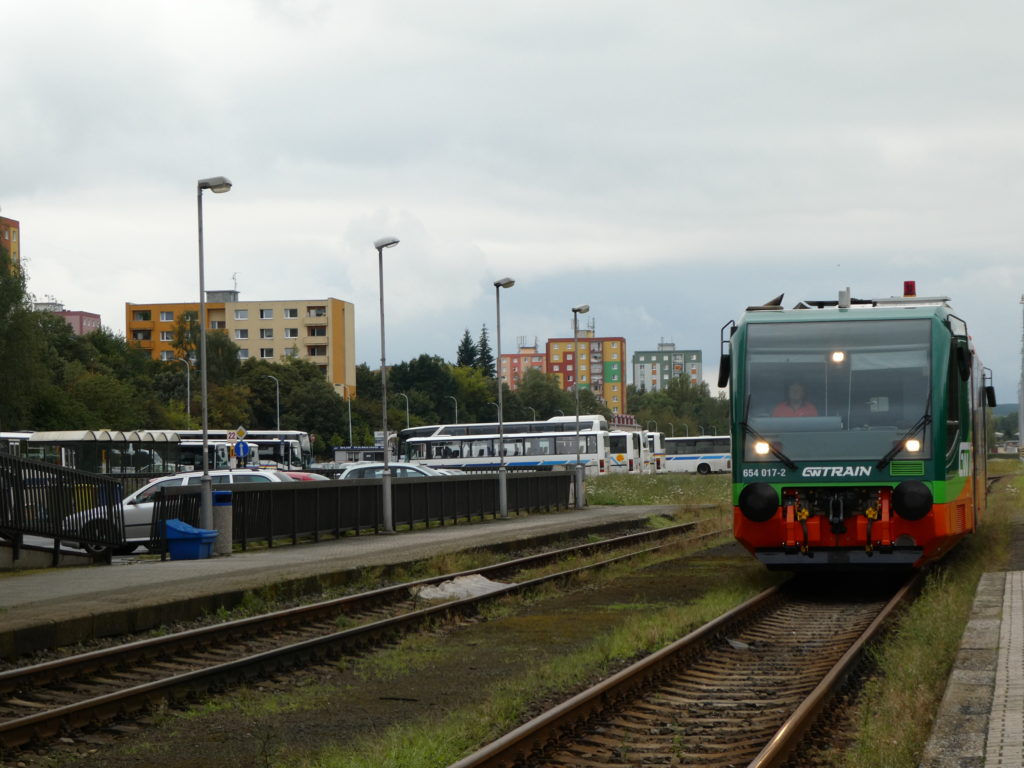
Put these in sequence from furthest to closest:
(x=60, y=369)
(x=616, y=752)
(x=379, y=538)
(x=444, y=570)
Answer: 1. (x=60, y=369)
2. (x=379, y=538)
3. (x=444, y=570)
4. (x=616, y=752)

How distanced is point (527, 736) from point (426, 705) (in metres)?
2.17

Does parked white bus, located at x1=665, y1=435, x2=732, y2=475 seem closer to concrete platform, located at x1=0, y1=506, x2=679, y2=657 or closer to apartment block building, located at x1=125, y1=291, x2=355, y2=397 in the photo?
apartment block building, located at x1=125, y1=291, x2=355, y2=397

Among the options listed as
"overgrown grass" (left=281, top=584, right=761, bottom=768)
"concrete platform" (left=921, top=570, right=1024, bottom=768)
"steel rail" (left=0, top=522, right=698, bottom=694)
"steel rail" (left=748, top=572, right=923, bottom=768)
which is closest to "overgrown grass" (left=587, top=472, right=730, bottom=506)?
"steel rail" (left=0, top=522, right=698, bottom=694)

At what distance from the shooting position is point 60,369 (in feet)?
304

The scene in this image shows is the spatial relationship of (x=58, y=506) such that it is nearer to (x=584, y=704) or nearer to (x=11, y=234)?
(x=584, y=704)

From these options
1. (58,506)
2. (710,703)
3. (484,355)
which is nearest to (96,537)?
(58,506)

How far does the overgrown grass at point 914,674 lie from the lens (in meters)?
7.23

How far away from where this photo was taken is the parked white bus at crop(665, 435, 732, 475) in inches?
3558

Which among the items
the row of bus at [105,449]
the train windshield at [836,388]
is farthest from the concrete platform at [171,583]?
the row of bus at [105,449]

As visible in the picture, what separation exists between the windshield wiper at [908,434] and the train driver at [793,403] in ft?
3.29

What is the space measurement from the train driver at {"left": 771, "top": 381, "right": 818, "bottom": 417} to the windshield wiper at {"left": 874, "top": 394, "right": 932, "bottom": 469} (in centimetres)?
100

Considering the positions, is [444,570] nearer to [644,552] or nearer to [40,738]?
[644,552]

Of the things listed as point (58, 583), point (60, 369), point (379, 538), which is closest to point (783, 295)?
point (58, 583)

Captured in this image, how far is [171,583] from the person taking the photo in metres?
16.2
